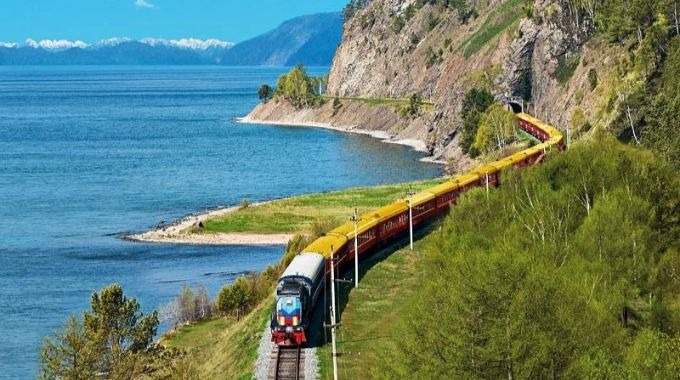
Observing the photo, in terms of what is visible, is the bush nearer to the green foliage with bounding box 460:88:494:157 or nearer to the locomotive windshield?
the locomotive windshield

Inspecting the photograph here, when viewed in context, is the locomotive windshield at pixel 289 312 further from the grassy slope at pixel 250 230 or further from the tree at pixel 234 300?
the tree at pixel 234 300

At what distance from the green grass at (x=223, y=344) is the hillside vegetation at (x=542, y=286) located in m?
4.06

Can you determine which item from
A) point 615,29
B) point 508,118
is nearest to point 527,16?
point 508,118

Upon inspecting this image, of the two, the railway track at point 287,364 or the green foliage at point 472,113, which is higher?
the green foliage at point 472,113

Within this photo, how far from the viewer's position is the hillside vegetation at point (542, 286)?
3597cm

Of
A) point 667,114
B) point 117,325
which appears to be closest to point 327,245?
point 117,325

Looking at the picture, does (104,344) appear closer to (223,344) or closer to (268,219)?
(223,344)

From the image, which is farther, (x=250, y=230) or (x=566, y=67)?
(x=566, y=67)

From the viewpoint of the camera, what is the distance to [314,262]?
55062 mm

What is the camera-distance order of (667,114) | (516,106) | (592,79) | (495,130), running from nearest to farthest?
(667,114), (592,79), (495,130), (516,106)

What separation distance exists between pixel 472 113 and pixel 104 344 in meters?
116

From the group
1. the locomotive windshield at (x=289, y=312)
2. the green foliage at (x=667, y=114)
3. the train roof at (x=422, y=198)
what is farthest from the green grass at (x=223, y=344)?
the green foliage at (x=667, y=114)

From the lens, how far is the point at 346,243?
6306 cm

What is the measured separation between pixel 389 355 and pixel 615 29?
9958 centimetres
